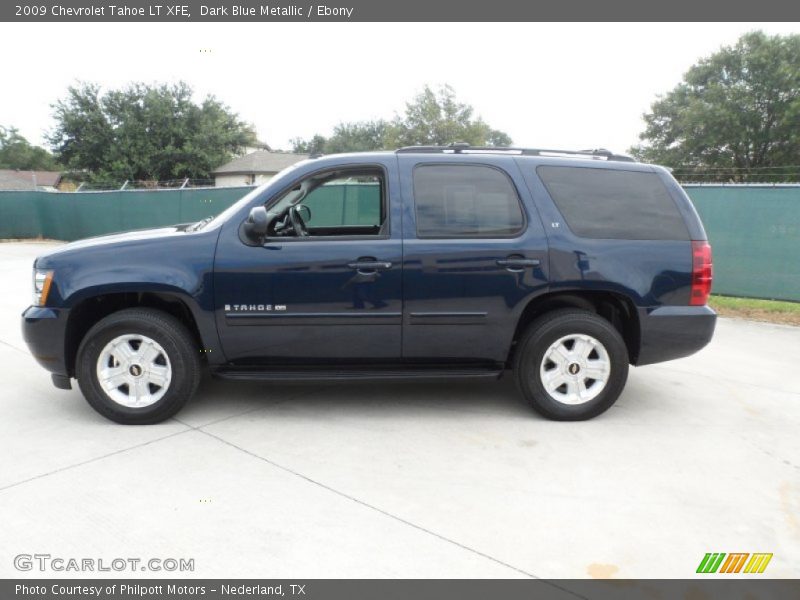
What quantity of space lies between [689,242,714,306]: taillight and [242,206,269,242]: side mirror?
294 cm

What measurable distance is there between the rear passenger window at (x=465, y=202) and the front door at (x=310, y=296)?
9.6 inches

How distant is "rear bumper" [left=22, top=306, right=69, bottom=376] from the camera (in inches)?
163

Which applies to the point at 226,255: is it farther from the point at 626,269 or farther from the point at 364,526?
the point at 626,269

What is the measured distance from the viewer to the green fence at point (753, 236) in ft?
29.1

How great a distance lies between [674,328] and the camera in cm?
434

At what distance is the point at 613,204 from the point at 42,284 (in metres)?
3.95

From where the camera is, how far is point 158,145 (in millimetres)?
40281

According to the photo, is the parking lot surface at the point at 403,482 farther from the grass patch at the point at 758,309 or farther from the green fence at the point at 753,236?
the green fence at the point at 753,236

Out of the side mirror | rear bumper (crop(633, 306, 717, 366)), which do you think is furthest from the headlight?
rear bumper (crop(633, 306, 717, 366))

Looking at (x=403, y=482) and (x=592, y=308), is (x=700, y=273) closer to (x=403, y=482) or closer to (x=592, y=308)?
(x=592, y=308)

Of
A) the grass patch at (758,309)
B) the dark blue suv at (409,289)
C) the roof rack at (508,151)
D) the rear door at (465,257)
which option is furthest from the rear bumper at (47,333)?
the grass patch at (758,309)
